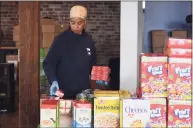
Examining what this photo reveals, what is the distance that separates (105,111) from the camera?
5.91 feet

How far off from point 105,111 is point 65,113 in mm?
262

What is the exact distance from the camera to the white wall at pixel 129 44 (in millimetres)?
2258

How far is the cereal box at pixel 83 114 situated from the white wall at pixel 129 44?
591 mm

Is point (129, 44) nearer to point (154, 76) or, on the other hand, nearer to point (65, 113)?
point (154, 76)

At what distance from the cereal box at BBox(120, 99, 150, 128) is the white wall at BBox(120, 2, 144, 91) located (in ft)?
1.79

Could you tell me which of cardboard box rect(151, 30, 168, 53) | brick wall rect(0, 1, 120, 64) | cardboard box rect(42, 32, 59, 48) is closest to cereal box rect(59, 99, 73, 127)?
cardboard box rect(151, 30, 168, 53)

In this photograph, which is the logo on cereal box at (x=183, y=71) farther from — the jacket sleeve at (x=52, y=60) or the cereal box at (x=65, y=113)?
the jacket sleeve at (x=52, y=60)

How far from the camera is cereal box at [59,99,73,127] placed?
1.91 metres

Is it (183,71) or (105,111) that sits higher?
(183,71)

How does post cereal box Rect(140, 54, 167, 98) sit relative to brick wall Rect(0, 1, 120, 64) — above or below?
below

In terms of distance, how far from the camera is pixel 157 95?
1859 millimetres

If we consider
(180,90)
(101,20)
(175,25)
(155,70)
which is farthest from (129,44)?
(101,20)

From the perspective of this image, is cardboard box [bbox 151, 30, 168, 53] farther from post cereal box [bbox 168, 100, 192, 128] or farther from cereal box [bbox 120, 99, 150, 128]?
cereal box [bbox 120, 99, 150, 128]

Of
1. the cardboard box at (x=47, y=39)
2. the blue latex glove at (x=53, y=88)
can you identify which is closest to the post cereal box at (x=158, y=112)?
the blue latex glove at (x=53, y=88)
